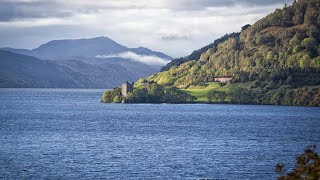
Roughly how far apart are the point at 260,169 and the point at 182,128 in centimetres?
6207

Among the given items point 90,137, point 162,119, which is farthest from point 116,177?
point 162,119

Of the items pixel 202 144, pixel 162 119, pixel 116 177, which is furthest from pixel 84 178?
pixel 162 119

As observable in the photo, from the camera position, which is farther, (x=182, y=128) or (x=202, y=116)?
(x=202, y=116)

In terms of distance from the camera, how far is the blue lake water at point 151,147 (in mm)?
76062

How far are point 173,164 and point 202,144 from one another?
2488 centimetres

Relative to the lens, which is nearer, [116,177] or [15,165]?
[116,177]

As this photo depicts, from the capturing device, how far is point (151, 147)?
101m

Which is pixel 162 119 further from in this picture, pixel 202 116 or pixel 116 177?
pixel 116 177

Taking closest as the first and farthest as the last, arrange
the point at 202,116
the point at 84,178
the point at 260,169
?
the point at 84,178 < the point at 260,169 < the point at 202,116

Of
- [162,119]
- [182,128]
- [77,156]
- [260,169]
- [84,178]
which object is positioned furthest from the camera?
[162,119]

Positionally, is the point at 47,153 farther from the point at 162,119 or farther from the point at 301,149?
the point at 162,119

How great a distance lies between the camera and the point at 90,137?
117000 mm

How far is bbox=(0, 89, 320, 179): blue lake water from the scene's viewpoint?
76062 millimetres

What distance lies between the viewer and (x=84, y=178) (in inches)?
2803
